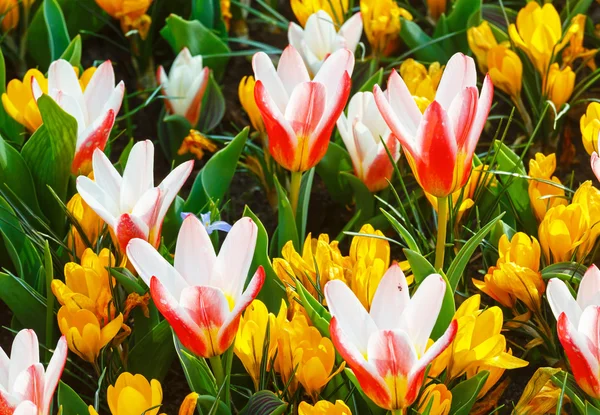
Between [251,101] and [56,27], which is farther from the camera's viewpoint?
[56,27]

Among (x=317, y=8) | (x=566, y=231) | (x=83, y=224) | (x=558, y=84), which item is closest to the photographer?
(x=566, y=231)

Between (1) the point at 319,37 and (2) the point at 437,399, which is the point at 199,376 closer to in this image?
(2) the point at 437,399

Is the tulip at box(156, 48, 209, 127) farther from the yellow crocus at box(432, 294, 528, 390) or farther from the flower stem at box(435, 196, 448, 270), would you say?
the yellow crocus at box(432, 294, 528, 390)

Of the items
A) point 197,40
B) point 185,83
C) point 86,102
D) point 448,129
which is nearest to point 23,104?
point 86,102

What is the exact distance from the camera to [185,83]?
5.41 ft

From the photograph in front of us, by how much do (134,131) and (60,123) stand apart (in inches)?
21.6

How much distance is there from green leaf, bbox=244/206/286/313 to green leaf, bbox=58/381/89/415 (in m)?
0.26

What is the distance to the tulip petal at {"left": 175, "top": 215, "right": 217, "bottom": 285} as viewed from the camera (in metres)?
0.99

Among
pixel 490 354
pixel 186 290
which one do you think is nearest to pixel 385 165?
pixel 490 354

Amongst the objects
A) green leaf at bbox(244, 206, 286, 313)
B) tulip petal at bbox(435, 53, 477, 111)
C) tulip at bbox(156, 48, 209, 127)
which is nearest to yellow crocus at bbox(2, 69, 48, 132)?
tulip at bbox(156, 48, 209, 127)

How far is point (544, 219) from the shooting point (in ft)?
3.91

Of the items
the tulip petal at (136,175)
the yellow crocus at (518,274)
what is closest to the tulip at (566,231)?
the yellow crocus at (518,274)

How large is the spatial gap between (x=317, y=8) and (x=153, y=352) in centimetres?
79

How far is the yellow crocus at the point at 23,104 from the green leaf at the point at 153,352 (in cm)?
46
